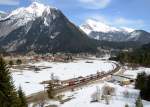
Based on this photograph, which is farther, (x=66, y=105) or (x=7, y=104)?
(x=66, y=105)

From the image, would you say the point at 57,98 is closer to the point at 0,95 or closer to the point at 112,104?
the point at 112,104

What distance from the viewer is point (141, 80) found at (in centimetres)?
10750

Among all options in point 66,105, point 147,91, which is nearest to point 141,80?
point 147,91

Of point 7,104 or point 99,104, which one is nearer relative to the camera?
point 7,104

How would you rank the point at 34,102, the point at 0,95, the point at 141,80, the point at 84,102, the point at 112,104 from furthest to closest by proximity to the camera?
the point at 141,80 < the point at 34,102 < the point at 84,102 < the point at 112,104 < the point at 0,95

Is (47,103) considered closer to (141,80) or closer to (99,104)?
(99,104)

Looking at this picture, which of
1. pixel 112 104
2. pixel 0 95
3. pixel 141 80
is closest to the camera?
pixel 0 95

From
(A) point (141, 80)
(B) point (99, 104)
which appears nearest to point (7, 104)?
(B) point (99, 104)

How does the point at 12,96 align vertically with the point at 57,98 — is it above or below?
above

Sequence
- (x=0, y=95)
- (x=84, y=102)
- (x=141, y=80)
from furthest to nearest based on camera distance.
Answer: (x=141, y=80) → (x=84, y=102) → (x=0, y=95)

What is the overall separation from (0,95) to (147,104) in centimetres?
5305

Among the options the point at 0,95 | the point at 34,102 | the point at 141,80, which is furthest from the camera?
the point at 141,80

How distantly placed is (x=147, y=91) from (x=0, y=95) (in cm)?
6252

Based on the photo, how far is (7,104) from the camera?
38.4 meters
